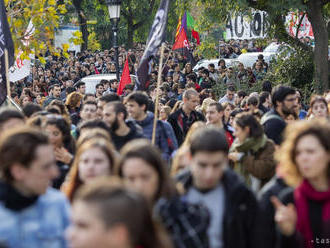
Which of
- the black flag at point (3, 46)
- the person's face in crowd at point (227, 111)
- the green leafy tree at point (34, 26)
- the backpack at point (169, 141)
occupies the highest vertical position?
the green leafy tree at point (34, 26)

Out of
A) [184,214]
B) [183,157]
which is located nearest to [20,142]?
[184,214]

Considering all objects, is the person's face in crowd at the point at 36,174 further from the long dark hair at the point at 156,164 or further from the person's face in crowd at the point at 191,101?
the person's face in crowd at the point at 191,101

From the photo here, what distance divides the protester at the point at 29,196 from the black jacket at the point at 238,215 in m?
0.85

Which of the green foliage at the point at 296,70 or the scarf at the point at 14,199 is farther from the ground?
the green foliage at the point at 296,70

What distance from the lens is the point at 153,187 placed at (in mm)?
4398

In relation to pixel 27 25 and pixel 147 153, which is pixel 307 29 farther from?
pixel 147 153

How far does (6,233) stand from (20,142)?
1.97ft

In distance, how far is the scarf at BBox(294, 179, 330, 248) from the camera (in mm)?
4660

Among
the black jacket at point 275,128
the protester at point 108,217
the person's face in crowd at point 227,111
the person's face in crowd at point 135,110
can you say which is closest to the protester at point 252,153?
the black jacket at point 275,128

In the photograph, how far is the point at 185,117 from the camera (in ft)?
35.8

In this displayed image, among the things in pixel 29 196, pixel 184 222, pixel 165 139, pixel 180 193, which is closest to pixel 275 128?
pixel 165 139

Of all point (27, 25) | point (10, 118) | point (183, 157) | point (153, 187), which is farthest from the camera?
point (27, 25)

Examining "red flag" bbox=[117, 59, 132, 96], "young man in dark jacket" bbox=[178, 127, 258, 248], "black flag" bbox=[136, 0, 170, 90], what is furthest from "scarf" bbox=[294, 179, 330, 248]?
"red flag" bbox=[117, 59, 132, 96]

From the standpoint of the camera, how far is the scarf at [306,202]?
4.66 meters
